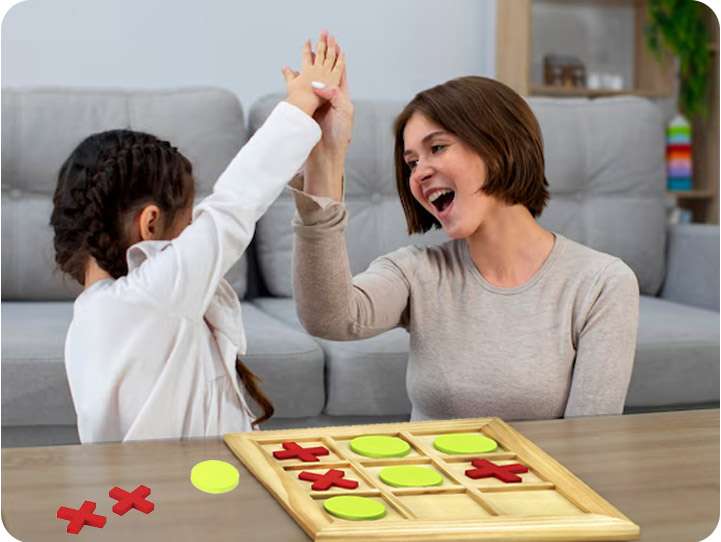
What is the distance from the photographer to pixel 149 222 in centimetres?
125

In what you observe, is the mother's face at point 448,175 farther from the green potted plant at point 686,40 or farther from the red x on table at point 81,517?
the green potted plant at point 686,40

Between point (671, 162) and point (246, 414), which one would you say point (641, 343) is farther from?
point (671, 162)

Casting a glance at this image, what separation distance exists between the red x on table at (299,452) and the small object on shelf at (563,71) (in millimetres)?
3345

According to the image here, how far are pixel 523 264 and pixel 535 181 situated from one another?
113 millimetres

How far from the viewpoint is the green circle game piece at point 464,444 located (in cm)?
93

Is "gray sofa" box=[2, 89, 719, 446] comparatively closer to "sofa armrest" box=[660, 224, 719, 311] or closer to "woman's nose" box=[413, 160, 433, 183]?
"sofa armrest" box=[660, 224, 719, 311]

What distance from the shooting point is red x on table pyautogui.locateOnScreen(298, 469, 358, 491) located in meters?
0.82

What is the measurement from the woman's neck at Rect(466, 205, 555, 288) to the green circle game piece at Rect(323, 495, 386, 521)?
1.96 feet

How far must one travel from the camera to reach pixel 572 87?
398 centimetres

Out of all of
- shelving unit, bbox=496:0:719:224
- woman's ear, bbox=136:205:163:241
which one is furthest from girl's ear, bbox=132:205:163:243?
shelving unit, bbox=496:0:719:224

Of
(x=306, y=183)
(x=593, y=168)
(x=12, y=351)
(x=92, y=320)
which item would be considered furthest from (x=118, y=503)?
(x=593, y=168)

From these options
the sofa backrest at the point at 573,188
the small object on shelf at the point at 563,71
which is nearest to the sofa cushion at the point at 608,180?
the sofa backrest at the point at 573,188

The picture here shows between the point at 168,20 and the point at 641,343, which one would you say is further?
the point at 168,20

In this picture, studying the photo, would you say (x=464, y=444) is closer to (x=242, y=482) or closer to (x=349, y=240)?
(x=242, y=482)
